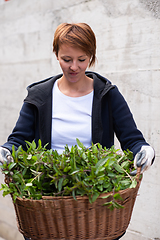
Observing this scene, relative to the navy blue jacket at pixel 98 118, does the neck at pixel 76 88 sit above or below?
above

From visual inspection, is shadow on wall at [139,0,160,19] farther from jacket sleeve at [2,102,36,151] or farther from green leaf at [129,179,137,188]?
green leaf at [129,179,137,188]

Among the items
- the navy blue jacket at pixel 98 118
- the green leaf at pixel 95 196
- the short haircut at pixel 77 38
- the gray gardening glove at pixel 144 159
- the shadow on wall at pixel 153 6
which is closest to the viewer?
the green leaf at pixel 95 196

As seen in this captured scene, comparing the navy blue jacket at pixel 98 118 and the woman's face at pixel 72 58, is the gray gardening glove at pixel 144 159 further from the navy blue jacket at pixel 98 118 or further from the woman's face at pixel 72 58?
the woman's face at pixel 72 58

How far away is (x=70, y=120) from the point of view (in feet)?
4.89

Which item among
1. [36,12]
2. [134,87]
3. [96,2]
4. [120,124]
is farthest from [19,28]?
[120,124]

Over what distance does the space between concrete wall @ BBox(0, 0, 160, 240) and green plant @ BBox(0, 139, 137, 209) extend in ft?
3.82

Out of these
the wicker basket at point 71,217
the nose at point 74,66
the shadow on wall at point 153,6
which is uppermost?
the shadow on wall at point 153,6

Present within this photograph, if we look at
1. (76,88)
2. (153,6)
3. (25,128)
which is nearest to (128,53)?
(153,6)

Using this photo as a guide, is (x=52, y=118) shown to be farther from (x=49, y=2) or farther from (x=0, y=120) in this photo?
(x=0, y=120)

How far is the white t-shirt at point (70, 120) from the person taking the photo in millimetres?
1471

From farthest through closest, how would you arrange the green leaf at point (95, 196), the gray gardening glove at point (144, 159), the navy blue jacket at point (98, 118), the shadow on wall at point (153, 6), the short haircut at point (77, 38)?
the shadow on wall at point (153, 6), the navy blue jacket at point (98, 118), the short haircut at point (77, 38), the gray gardening glove at point (144, 159), the green leaf at point (95, 196)

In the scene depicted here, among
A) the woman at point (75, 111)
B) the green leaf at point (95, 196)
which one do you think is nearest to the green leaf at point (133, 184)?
the green leaf at point (95, 196)

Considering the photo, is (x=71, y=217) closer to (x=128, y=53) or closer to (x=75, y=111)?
(x=75, y=111)

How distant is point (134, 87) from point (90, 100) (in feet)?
2.76
